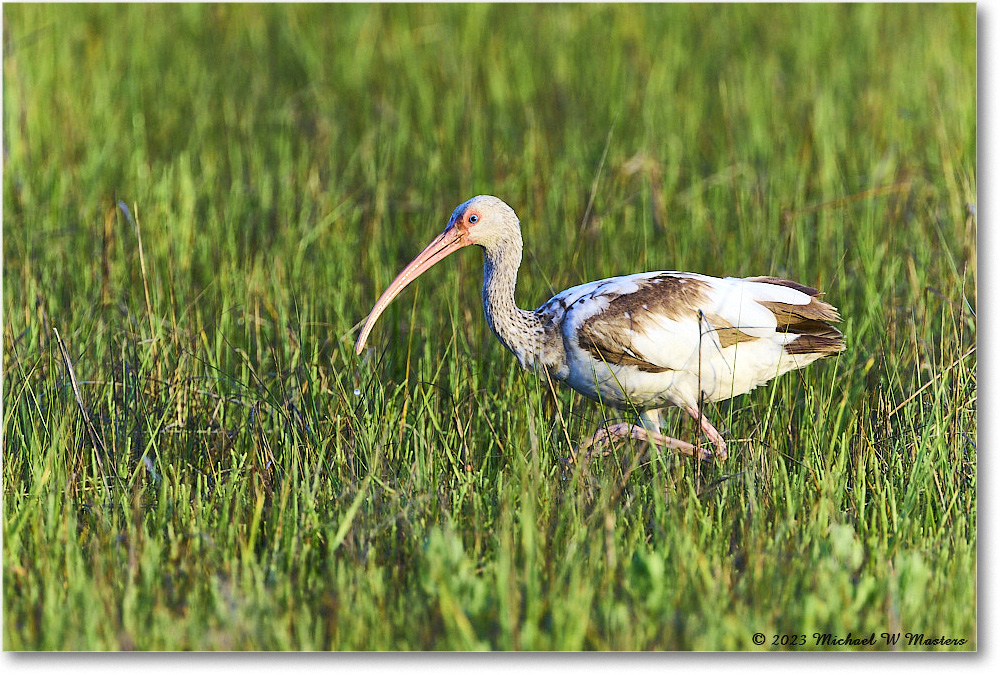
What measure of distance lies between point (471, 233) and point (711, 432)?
1194mm

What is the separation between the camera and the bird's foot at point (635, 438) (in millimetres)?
4055

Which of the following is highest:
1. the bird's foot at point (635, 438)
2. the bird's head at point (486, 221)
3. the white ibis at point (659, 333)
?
the bird's head at point (486, 221)

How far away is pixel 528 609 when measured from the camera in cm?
323

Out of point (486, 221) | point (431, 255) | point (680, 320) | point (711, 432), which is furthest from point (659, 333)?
point (431, 255)

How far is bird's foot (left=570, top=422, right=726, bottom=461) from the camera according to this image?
4.05 meters

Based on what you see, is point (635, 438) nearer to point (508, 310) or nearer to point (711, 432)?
point (711, 432)

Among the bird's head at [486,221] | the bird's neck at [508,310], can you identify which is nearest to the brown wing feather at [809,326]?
the bird's neck at [508,310]

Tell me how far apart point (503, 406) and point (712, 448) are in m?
0.83

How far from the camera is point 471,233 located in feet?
14.7

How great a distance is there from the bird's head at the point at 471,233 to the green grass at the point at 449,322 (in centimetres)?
25

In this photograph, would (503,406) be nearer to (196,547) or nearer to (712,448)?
(712,448)

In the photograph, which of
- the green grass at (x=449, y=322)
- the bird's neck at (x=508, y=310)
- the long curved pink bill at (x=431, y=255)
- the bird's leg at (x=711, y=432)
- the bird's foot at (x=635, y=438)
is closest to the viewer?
the green grass at (x=449, y=322)

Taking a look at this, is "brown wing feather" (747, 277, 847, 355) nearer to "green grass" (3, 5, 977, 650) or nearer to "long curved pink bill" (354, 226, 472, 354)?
"green grass" (3, 5, 977, 650)

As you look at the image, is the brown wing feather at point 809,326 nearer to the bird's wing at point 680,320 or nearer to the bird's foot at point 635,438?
the bird's wing at point 680,320
